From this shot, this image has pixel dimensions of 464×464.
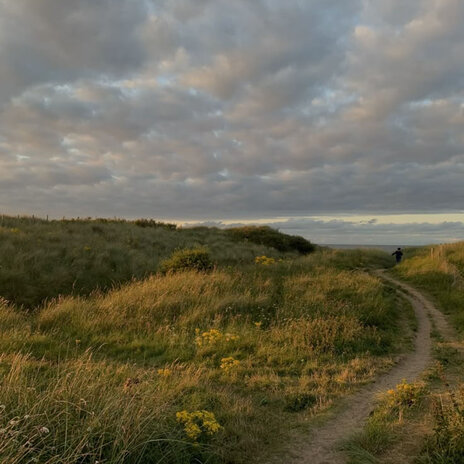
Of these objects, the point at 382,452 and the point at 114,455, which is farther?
the point at 382,452

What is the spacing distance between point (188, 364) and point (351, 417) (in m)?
3.32

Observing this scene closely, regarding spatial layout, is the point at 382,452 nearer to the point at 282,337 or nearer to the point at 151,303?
the point at 282,337

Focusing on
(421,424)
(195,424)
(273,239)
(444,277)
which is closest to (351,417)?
(421,424)

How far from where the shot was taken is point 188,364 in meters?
7.47

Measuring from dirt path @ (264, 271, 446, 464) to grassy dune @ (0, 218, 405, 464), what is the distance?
26cm

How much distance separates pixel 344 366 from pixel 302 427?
2710 mm

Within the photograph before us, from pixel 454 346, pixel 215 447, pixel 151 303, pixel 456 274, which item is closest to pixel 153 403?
pixel 215 447

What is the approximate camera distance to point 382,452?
175 inches

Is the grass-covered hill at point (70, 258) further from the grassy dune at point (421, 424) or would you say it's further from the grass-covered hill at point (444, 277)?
the grassy dune at point (421, 424)

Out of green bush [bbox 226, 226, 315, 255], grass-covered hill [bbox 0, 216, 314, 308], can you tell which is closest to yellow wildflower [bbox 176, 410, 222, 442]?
grass-covered hill [bbox 0, 216, 314, 308]

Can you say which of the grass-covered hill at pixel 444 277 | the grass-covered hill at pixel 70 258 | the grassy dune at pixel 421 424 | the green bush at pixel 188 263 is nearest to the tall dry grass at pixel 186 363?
the grassy dune at pixel 421 424

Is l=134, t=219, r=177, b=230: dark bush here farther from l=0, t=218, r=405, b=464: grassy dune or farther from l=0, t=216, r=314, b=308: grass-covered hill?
l=0, t=218, r=405, b=464: grassy dune

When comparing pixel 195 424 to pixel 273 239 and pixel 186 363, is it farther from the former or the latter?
pixel 273 239

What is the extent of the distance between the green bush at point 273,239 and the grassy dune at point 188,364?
23096 mm
